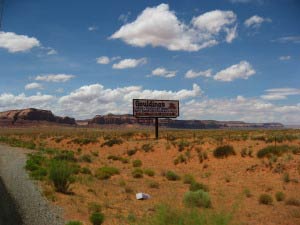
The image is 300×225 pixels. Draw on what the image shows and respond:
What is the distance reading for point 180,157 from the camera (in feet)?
106

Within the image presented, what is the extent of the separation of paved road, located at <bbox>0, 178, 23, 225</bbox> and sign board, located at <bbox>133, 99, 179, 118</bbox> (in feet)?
132

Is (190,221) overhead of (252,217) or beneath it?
overhead

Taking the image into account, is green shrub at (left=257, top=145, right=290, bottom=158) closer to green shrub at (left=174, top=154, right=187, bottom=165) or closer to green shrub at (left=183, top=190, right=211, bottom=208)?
green shrub at (left=174, top=154, right=187, bottom=165)

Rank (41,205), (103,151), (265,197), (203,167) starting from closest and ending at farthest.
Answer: (41,205), (265,197), (203,167), (103,151)

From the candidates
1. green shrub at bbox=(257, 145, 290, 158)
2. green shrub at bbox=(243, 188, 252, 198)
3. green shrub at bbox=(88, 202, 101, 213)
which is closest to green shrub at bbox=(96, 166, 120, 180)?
green shrub at bbox=(243, 188, 252, 198)

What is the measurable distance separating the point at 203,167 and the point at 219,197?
38.0ft

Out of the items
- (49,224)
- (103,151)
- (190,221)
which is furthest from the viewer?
(103,151)

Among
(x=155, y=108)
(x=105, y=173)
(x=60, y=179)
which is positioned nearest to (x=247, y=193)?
(x=60, y=179)

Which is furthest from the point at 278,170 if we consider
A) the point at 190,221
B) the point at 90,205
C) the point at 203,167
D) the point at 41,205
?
the point at 190,221

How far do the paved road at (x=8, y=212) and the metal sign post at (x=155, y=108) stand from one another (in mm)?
40318

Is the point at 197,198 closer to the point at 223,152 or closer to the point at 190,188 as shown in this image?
the point at 190,188

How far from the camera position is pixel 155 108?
5616 cm

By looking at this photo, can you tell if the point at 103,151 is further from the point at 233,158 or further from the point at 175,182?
the point at 175,182

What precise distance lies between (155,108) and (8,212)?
4493cm
